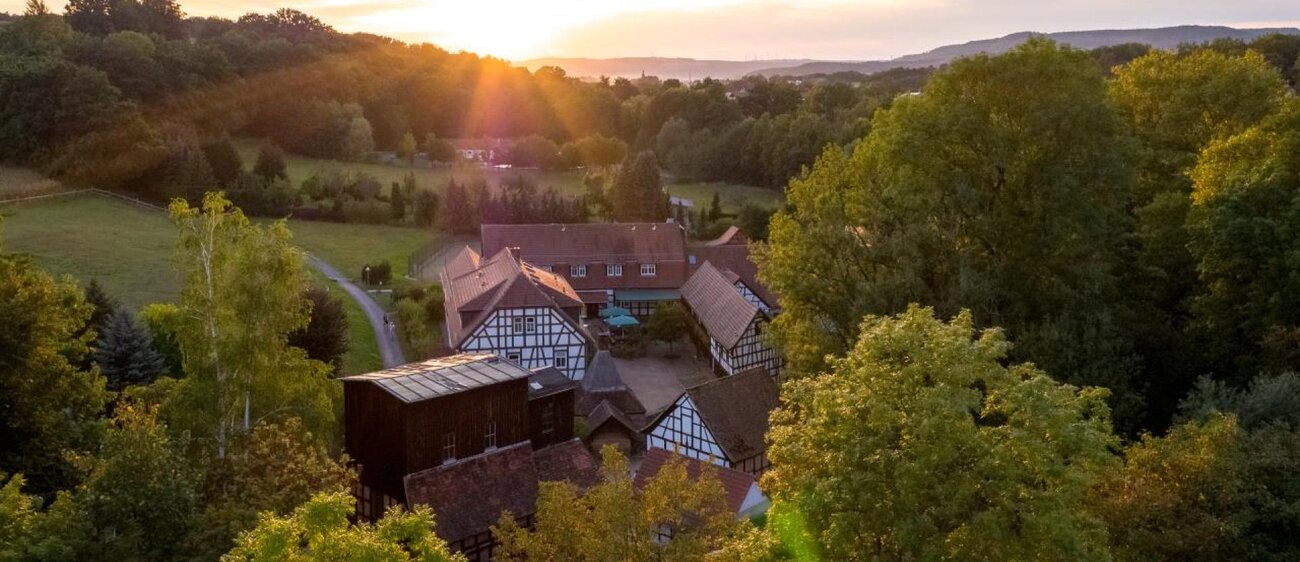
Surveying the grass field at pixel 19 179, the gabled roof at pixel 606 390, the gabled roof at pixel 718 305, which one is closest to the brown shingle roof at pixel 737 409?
the gabled roof at pixel 606 390

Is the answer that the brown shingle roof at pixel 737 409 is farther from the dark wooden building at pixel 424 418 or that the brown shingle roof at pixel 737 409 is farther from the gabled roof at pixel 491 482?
the dark wooden building at pixel 424 418

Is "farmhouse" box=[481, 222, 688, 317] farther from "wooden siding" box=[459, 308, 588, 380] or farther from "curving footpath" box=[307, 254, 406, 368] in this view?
"wooden siding" box=[459, 308, 588, 380]

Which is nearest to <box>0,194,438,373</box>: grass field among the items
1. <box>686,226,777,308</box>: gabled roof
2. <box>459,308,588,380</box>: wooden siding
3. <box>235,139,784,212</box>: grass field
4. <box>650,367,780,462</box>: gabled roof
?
<box>459,308,588,380</box>: wooden siding

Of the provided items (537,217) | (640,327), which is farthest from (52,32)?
(640,327)

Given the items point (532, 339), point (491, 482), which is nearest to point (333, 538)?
point (491, 482)

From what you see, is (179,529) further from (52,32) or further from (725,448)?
(52,32)
